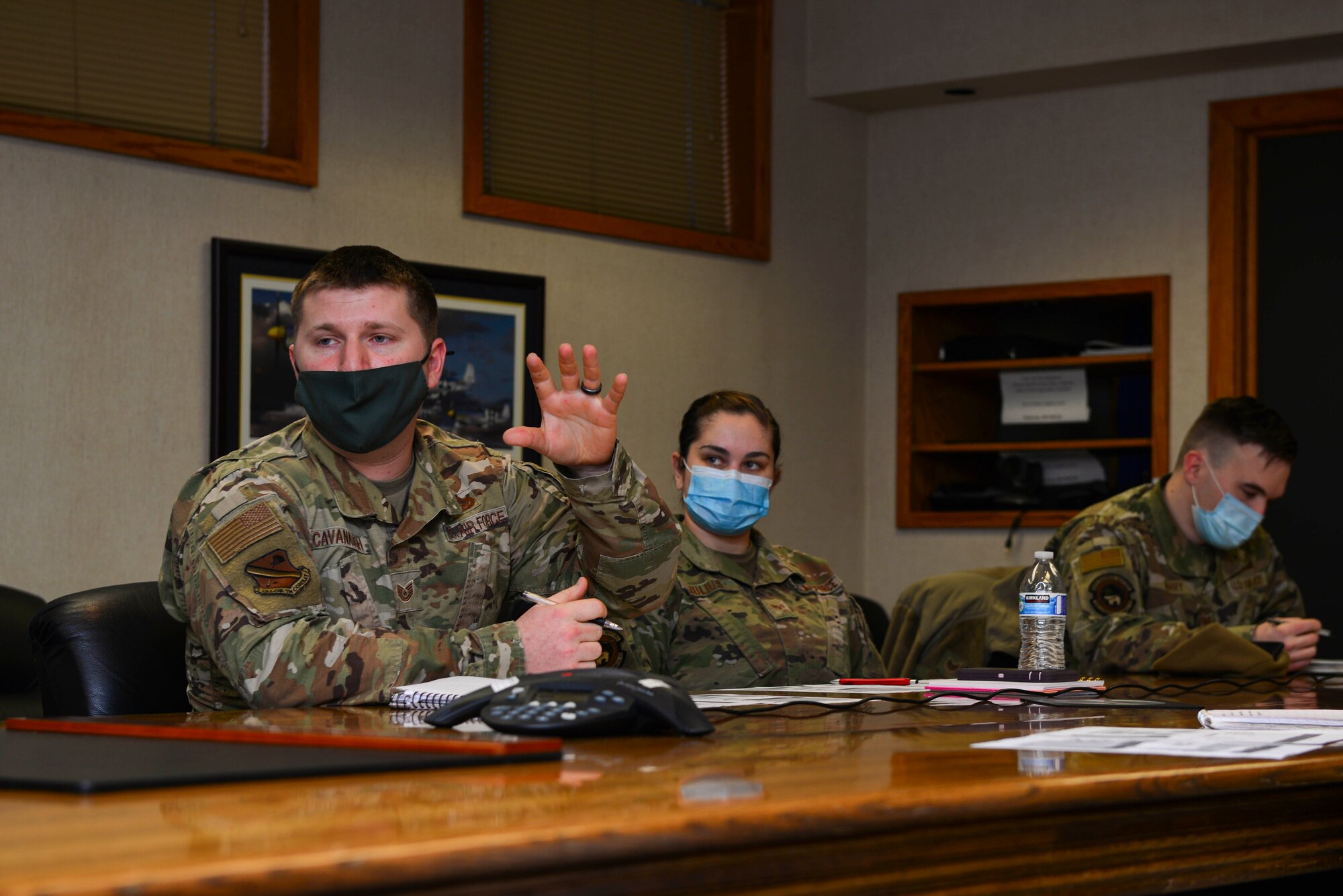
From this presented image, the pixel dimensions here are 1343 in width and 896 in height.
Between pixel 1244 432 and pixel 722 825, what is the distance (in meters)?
2.93

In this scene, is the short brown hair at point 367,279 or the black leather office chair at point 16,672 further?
the black leather office chair at point 16,672

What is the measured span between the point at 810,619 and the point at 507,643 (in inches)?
44.3

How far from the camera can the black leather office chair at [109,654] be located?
1.96 meters

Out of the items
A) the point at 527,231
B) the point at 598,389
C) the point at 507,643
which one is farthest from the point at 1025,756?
the point at 527,231

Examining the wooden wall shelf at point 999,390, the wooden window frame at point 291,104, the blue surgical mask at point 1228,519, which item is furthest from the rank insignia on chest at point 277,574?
the wooden wall shelf at point 999,390

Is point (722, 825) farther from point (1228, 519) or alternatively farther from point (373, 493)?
point (1228, 519)

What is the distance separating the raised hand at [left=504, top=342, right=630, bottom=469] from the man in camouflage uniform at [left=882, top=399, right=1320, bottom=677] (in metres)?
1.47

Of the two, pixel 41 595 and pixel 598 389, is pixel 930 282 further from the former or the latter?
pixel 598 389

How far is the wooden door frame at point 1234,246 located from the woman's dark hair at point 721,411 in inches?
94.5

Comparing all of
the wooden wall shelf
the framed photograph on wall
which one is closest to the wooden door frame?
the wooden wall shelf

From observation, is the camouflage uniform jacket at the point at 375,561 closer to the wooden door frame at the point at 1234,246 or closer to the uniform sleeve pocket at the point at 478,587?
the uniform sleeve pocket at the point at 478,587

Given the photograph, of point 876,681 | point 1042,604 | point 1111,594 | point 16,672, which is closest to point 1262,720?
point 876,681

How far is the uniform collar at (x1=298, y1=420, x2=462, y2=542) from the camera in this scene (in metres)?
2.10

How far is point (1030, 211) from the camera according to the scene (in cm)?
529
